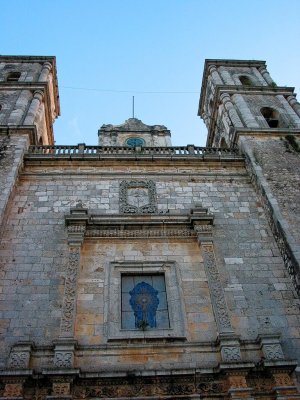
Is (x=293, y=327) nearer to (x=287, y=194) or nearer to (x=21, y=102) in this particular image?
(x=287, y=194)

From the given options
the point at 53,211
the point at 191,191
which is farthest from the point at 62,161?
the point at 191,191

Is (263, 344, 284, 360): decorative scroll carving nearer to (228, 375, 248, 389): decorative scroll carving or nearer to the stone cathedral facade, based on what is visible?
the stone cathedral facade

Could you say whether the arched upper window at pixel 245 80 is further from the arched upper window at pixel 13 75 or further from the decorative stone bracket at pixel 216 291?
the decorative stone bracket at pixel 216 291

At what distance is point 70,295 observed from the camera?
949cm

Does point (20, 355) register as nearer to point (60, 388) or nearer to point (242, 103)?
point (60, 388)

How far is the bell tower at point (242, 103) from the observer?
627 inches

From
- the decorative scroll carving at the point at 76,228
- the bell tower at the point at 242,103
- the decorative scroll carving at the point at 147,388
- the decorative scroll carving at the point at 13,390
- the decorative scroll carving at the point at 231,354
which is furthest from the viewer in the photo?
the bell tower at the point at 242,103

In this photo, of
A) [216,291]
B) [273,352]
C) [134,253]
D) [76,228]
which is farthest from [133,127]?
[273,352]

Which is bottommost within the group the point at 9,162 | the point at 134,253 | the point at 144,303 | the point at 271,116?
the point at 144,303

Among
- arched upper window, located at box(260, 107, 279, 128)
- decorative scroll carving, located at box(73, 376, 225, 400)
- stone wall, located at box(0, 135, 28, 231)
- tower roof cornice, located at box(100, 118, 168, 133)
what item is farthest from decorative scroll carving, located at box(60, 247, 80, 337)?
arched upper window, located at box(260, 107, 279, 128)

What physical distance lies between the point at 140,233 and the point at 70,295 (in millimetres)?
2577

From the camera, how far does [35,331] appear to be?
29.3 feet

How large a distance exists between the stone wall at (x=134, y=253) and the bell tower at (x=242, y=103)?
3.06 m

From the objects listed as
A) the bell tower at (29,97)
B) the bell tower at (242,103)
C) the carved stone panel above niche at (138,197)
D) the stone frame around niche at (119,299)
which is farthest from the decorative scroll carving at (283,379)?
the bell tower at (29,97)
